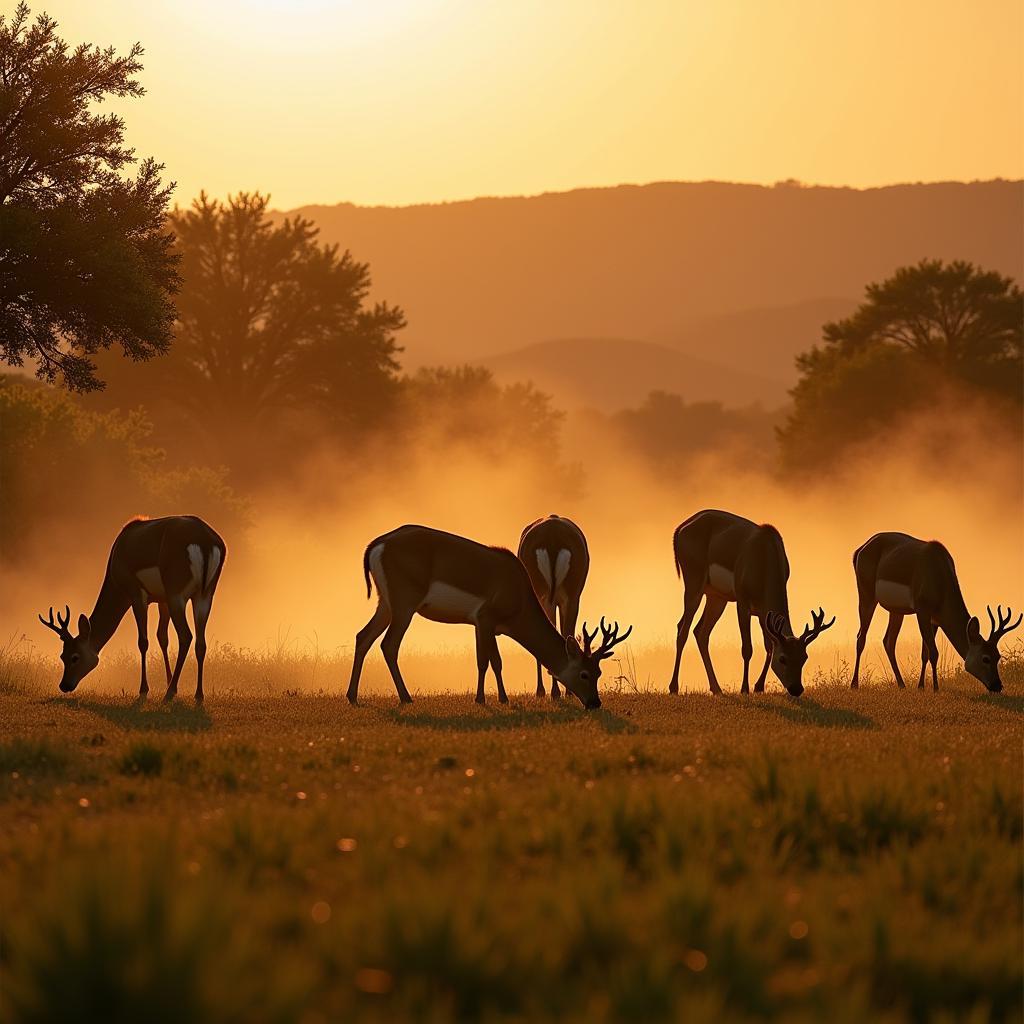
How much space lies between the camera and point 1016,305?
210 ft

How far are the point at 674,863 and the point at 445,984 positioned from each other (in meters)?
2.42

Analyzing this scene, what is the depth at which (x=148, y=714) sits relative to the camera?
1767cm

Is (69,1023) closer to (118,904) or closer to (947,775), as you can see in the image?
(118,904)

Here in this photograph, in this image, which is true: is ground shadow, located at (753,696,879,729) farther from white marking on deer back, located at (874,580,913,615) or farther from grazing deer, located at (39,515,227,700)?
grazing deer, located at (39,515,227,700)

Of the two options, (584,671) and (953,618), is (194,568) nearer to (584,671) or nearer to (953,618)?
(584,671)

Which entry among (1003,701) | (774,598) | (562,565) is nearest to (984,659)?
(1003,701)

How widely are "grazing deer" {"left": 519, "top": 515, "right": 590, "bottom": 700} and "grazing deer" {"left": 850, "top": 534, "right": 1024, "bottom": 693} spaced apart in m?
4.13

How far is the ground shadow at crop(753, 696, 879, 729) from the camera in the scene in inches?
648

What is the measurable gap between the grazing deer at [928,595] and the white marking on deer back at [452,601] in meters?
6.29

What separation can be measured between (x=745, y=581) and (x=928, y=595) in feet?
8.93

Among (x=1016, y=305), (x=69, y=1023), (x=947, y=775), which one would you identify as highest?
(x=1016, y=305)

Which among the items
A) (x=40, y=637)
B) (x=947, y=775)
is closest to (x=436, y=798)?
(x=947, y=775)

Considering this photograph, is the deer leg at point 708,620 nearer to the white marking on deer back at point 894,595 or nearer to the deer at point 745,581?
the deer at point 745,581

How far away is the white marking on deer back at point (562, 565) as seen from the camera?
71.4 feet
